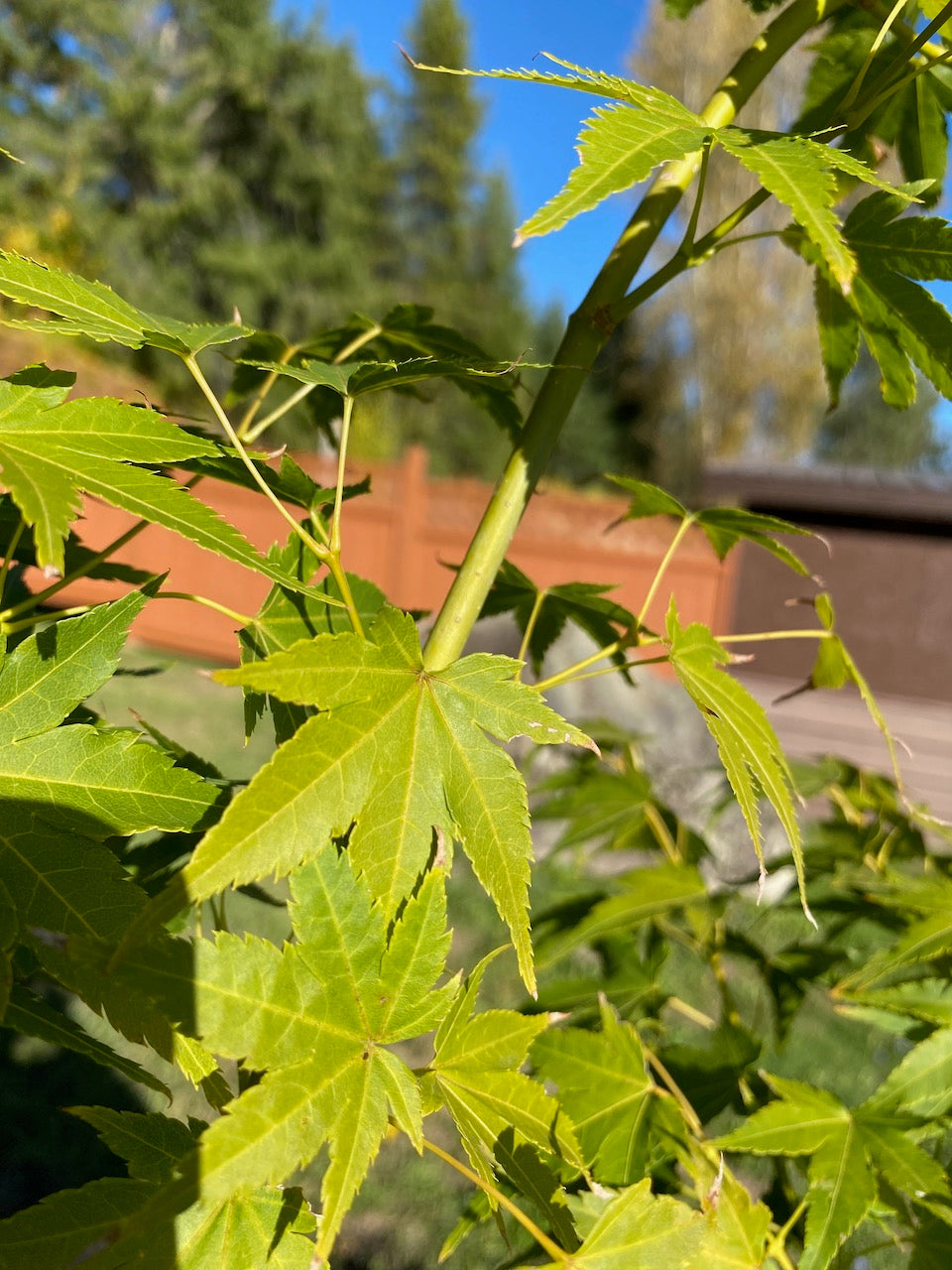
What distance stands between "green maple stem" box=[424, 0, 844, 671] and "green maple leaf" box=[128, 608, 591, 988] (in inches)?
2.3

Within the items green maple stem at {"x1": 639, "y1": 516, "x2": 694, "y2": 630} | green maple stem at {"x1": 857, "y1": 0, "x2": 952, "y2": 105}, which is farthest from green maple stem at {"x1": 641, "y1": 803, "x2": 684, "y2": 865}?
green maple stem at {"x1": 857, "y1": 0, "x2": 952, "y2": 105}

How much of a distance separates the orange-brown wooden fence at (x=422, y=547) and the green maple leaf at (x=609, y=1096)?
624cm

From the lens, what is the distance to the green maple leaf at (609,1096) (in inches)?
31.0

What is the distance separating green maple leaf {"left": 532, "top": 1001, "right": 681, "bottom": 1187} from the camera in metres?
0.79

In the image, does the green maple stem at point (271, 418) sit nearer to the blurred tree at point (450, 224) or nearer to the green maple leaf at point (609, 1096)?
the green maple leaf at point (609, 1096)

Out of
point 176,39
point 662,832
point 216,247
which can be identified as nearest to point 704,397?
point 216,247

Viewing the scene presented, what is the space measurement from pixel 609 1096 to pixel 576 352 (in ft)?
Result: 2.15

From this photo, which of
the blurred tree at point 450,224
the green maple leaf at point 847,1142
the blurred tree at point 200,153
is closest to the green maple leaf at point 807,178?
the green maple leaf at point 847,1142

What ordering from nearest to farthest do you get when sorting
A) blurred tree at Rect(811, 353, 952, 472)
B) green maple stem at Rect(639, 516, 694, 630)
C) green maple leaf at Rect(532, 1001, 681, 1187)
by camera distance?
green maple stem at Rect(639, 516, 694, 630) → green maple leaf at Rect(532, 1001, 681, 1187) → blurred tree at Rect(811, 353, 952, 472)

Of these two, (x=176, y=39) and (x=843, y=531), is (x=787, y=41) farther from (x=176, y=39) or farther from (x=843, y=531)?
(x=176, y=39)

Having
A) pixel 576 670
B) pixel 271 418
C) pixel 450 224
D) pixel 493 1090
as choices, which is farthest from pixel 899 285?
pixel 450 224

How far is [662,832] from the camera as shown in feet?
3.90

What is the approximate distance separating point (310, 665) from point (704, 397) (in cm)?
2022

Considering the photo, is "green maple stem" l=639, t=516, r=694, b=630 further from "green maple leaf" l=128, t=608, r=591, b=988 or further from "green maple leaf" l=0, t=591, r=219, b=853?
"green maple leaf" l=0, t=591, r=219, b=853
